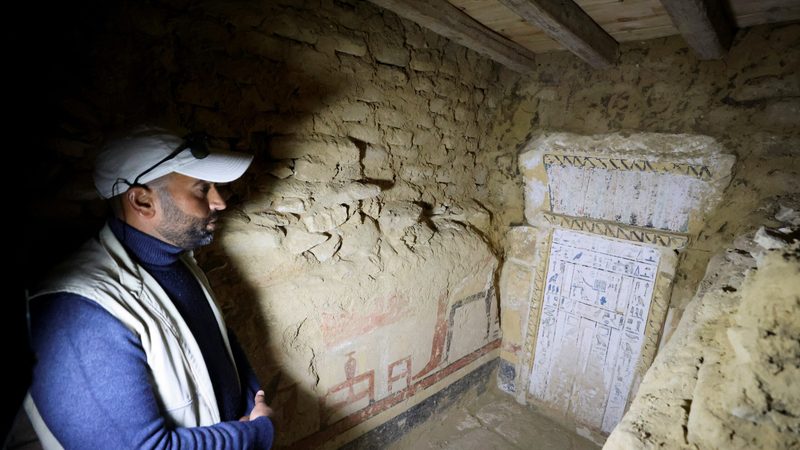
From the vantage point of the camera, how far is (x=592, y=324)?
2789 mm

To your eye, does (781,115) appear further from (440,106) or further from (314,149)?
(314,149)

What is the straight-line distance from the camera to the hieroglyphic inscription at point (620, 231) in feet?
7.87

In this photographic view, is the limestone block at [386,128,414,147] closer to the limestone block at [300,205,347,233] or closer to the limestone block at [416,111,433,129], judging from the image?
the limestone block at [416,111,433,129]

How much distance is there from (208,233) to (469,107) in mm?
2228

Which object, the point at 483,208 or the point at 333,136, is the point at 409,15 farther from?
the point at 483,208

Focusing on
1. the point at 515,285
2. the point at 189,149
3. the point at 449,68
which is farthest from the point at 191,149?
the point at 515,285

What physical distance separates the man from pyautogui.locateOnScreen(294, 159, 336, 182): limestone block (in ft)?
2.12

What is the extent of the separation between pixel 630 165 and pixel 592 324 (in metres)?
1.18

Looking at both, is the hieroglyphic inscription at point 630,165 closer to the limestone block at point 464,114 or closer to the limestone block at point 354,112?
the limestone block at point 464,114

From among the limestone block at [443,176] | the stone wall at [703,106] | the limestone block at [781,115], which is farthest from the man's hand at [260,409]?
the limestone block at [781,115]

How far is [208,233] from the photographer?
4.25 ft

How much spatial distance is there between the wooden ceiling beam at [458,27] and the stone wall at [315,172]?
26 cm

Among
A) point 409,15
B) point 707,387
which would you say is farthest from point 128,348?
point 409,15

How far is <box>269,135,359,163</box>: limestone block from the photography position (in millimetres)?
1901
